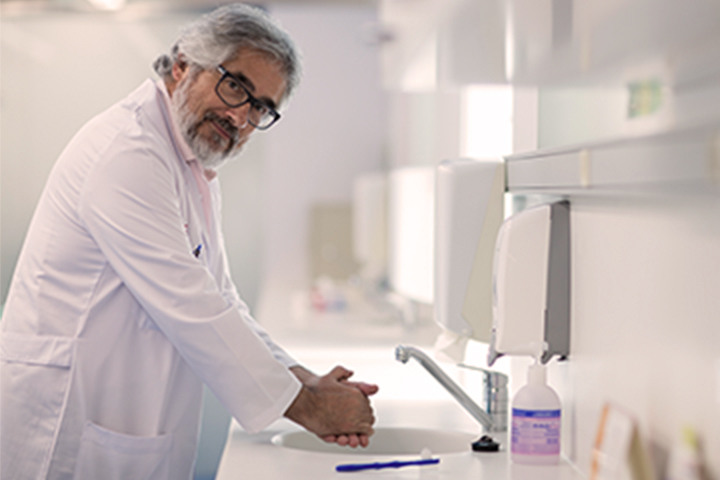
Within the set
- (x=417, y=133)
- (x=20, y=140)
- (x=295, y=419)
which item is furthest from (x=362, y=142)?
A: (x=295, y=419)

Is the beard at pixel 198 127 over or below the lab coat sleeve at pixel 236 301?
over

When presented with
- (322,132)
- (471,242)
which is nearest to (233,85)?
(471,242)

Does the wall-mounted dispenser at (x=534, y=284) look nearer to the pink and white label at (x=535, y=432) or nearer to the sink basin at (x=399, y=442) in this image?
the pink and white label at (x=535, y=432)

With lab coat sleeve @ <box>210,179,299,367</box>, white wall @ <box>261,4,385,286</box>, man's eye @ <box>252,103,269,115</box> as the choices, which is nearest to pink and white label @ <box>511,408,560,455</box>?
lab coat sleeve @ <box>210,179,299,367</box>

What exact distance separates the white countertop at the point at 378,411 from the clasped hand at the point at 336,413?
0.05 m

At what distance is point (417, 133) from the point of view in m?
3.53

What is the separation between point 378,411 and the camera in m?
1.73

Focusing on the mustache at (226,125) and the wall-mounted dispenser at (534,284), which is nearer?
the wall-mounted dispenser at (534,284)

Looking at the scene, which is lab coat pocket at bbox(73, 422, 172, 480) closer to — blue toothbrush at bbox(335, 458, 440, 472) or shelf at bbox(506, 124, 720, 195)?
blue toothbrush at bbox(335, 458, 440, 472)

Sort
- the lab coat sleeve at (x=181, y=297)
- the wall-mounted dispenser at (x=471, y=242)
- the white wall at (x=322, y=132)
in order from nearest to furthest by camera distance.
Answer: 1. the lab coat sleeve at (x=181, y=297)
2. the wall-mounted dispenser at (x=471, y=242)
3. the white wall at (x=322, y=132)

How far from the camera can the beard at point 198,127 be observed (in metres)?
1.57

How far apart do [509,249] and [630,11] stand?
51 centimetres

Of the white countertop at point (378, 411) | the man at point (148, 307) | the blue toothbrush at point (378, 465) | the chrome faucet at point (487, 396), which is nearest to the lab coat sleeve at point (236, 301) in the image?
the man at point (148, 307)

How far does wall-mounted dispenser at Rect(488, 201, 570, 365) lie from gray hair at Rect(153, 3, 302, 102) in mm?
636
